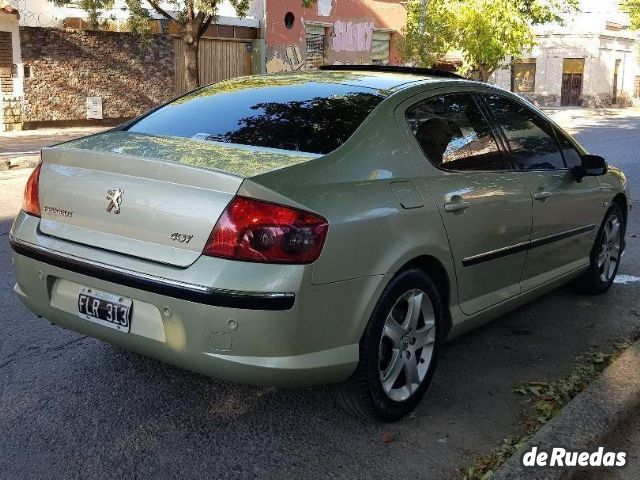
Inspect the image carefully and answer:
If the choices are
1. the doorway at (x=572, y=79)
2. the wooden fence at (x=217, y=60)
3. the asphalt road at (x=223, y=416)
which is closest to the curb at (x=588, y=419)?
the asphalt road at (x=223, y=416)

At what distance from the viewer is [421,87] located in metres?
3.83

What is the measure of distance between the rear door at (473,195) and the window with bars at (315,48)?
20.9 meters

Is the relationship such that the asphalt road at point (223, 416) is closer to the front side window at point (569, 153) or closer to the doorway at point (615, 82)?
the front side window at point (569, 153)

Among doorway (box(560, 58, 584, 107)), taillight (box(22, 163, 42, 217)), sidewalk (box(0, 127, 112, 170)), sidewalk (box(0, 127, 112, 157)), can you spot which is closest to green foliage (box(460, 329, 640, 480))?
taillight (box(22, 163, 42, 217))

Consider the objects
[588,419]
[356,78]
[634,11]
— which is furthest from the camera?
[634,11]

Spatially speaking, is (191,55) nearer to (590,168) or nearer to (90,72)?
(90,72)

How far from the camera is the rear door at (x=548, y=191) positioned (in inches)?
170

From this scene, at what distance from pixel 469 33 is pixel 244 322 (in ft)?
73.4

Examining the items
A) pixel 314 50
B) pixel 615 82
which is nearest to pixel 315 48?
pixel 314 50

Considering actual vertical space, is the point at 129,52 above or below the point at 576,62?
below

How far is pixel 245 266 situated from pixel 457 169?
141cm

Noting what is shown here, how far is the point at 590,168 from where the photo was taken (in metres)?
4.80

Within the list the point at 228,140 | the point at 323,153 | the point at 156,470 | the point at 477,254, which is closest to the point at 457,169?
the point at 477,254

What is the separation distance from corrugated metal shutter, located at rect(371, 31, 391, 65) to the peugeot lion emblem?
24.9 meters
